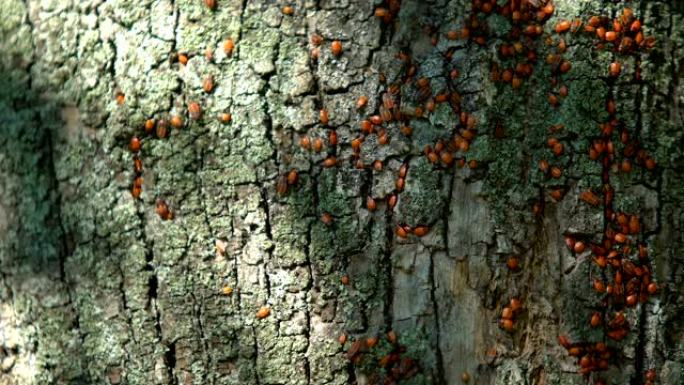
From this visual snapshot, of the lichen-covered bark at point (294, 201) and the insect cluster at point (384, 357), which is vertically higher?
the lichen-covered bark at point (294, 201)

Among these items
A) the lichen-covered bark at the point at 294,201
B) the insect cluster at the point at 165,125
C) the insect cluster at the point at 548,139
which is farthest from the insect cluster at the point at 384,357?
the insect cluster at the point at 165,125

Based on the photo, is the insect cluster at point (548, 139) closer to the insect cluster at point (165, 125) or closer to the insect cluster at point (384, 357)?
the insect cluster at point (165, 125)

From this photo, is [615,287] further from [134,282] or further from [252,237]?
[134,282]

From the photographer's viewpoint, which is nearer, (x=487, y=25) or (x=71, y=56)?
(x=487, y=25)

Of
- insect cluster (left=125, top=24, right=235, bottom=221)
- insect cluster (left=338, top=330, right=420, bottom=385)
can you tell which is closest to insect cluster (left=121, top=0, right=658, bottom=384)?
insect cluster (left=125, top=24, right=235, bottom=221)

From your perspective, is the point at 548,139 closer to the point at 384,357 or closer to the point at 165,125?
the point at 384,357

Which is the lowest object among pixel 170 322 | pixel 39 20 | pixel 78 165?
pixel 170 322

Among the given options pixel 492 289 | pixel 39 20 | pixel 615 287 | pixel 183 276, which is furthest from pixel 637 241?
pixel 39 20

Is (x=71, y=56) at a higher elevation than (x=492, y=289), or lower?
higher
